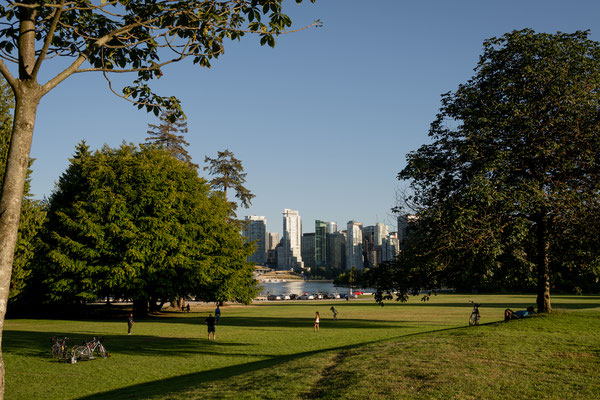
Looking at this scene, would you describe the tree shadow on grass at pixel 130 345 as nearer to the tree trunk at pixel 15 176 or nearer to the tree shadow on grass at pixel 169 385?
the tree shadow on grass at pixel 169 385

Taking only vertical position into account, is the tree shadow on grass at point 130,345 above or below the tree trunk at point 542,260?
below

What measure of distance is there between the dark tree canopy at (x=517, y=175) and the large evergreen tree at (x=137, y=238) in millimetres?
25677

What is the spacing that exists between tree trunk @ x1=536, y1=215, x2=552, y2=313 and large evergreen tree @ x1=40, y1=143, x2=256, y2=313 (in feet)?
96.0

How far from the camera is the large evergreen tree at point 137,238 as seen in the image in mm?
41375

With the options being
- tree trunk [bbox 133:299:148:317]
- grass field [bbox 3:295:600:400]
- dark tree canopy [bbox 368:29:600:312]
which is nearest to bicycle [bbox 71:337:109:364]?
grass field [bbox 3:295:600:400]

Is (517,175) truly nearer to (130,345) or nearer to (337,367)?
(337,367)

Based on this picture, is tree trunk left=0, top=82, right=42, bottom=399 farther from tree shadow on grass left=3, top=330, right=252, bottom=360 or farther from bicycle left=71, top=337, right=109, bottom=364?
tree shadow on grass left=3, top=330, right=252, bottom=360

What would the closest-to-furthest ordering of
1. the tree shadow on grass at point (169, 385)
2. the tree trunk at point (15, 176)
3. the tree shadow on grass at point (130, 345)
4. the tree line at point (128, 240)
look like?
1. the tree trunk at point (15, 176)
2. the tree shadow on grass at point (169, 385)
3. the tree shadow on grass at point (130, 345)
4. the tree line at point (128, 240)

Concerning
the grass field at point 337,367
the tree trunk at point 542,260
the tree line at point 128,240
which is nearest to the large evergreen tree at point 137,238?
the tree line at point 128,240

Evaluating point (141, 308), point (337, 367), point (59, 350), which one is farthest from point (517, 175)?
point (141, 308)

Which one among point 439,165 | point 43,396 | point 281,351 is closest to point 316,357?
point 281,351

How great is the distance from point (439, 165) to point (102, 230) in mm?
31563

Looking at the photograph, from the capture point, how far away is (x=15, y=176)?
6.88m

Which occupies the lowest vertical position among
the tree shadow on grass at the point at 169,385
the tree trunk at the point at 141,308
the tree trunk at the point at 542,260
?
the tree trunk at the point at 141,308
